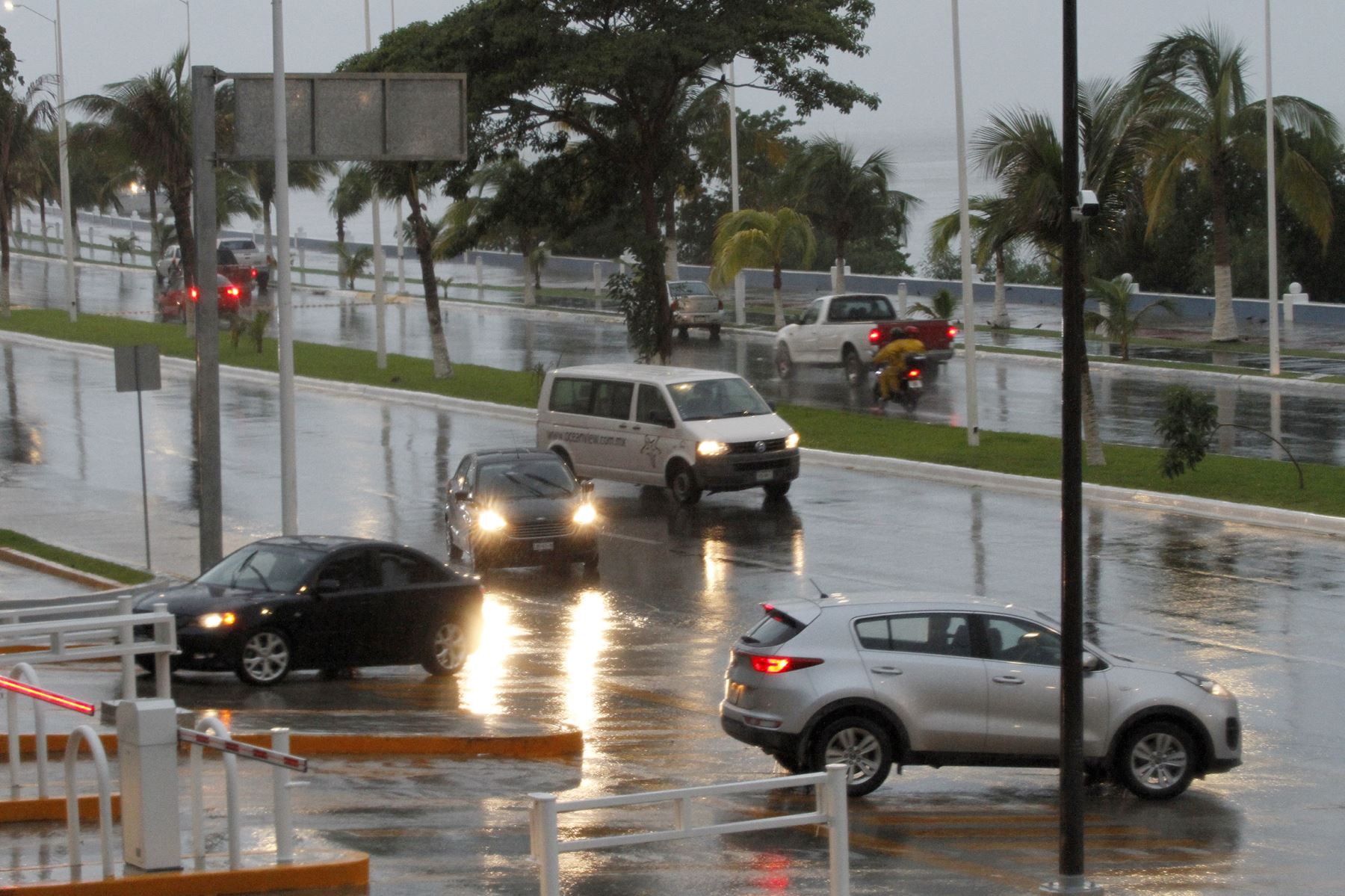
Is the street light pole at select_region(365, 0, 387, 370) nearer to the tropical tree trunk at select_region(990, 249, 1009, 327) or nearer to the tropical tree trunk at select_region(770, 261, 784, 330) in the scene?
the tropical tree trunk at select_region(770, 261, 784, 330)

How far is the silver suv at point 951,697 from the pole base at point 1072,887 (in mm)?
2805

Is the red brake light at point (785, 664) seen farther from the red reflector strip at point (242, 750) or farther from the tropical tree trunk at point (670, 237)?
the tropical tree trunk at point (670, 237)

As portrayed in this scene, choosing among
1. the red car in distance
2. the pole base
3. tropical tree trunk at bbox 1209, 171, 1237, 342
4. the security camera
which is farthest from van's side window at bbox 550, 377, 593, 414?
the red car in distance

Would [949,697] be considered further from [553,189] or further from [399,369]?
[399,369]

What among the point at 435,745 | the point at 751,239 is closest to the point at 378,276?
the point at 751,239

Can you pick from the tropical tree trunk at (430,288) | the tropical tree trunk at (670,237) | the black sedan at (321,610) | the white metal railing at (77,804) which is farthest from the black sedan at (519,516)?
the tropical tree trunk at (670,237)

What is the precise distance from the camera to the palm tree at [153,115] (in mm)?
44500

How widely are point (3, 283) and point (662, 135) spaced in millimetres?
27167

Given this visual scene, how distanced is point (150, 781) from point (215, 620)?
24.2ft

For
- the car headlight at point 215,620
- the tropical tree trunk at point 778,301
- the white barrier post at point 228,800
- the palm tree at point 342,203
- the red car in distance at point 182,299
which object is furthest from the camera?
the palm tree at point 342,203

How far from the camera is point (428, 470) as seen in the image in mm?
30234

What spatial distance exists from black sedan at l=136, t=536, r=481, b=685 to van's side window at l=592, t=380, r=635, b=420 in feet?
32.7

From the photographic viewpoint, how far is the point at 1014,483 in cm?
2733

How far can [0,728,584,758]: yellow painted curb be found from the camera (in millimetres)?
12711
